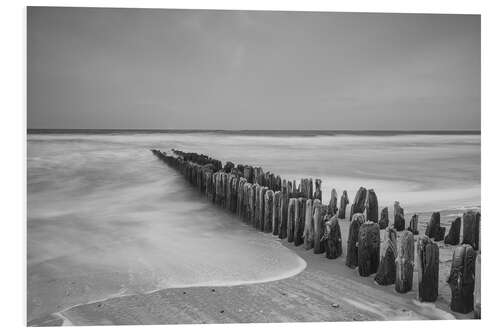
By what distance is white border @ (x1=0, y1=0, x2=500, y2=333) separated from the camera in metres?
3.97

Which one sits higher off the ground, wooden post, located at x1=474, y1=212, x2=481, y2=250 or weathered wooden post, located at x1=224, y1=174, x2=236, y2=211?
weathered wooden post, located at x1=224, y1=174, x2=236, y2=211

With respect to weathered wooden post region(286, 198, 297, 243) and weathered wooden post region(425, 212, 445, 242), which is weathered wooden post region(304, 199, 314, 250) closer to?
weathered wooden post region(286, 198, 297, 243)

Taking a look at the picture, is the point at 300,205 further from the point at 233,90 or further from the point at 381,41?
the point at 381,41

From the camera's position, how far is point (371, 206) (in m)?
5.40

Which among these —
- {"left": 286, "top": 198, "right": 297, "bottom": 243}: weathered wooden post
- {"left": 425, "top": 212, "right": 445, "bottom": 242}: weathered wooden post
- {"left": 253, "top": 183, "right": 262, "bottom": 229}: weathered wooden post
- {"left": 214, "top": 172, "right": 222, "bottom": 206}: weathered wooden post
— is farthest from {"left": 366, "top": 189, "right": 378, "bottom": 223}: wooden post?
{"left": 214, "top": 172, "right": 222, "bottom": 206}: weathered wooden post

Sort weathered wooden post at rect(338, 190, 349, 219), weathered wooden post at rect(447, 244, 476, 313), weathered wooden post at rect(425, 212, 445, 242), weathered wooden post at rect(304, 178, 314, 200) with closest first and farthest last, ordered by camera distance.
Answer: weathered wooden post at rect(447, 244, 476, 313) → weathered wooden post at rect(425, 212, 445, 242) → weathered wooden post at rect(338, 190, 349, 219) → weathered wooden post at rect(304, 178, 314, 200)

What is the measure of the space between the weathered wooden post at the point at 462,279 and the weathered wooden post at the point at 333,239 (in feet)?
3.74

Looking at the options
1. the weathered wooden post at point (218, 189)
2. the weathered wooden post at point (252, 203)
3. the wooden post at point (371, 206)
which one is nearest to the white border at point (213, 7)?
the wooden post at point (371, 206)

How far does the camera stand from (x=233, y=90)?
5484 millimetres

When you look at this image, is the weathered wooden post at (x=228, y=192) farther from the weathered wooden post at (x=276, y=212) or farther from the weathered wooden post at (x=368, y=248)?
the weathered wooden post at (x=368, y=248)

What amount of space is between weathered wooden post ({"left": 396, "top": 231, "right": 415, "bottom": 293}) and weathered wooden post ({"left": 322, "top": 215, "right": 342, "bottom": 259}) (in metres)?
0.71

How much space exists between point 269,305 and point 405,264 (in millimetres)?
1248

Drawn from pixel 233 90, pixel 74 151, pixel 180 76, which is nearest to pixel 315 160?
pixel 233 90

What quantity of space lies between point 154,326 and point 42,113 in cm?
257
